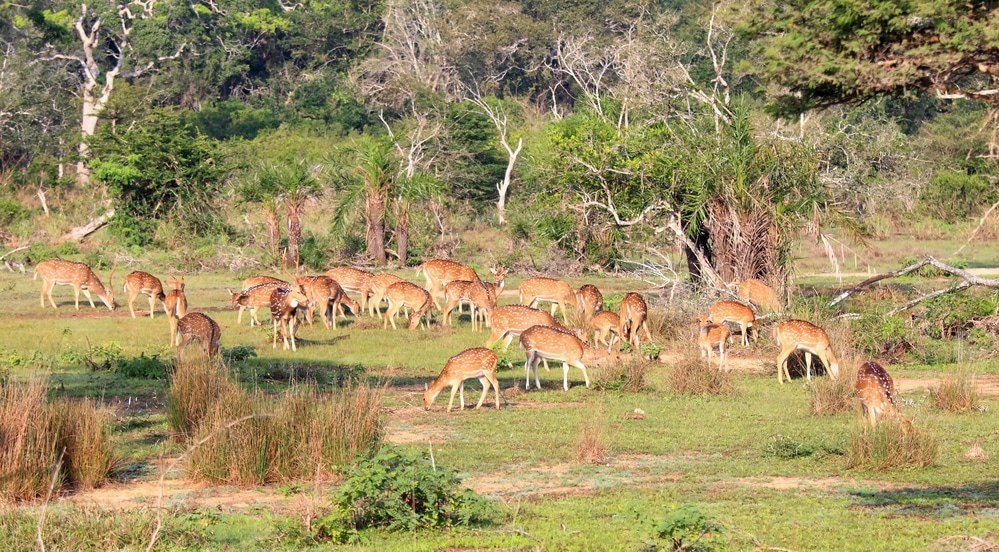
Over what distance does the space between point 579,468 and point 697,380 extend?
494 centimetres

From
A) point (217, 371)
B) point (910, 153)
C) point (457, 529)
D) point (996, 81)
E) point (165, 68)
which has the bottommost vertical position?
point (457, 529)

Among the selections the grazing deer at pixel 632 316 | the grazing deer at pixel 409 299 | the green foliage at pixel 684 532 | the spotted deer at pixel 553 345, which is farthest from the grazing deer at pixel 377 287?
the green foliage at pixel 684 532

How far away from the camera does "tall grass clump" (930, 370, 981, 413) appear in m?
14.9

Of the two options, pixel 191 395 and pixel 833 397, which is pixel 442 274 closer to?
pixel 833 397

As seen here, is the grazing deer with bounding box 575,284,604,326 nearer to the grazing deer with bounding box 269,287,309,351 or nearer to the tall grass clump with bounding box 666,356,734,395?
the grazing deer with bounding box 269,287,309,351

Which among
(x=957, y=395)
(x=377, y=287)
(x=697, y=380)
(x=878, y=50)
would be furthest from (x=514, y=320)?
(x=878, y=50)

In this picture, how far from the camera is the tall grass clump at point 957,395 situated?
48.9 feet

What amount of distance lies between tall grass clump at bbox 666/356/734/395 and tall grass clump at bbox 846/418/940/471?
178 inches

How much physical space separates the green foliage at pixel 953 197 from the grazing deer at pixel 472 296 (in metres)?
23.8

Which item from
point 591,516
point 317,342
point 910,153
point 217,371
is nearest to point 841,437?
point 591,516

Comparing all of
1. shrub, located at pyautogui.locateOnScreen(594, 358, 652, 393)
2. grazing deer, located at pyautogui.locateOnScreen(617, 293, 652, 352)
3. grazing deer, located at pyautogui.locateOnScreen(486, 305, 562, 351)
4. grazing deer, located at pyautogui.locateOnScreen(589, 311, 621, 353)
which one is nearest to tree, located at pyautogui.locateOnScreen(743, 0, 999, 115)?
shrub, located at pyautogui.locateOnScreen(594, 358, 652, 393)

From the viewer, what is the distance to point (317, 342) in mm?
20859

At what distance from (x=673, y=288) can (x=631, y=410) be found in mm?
8210

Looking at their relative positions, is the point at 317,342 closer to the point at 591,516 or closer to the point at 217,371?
the point at 217,371
